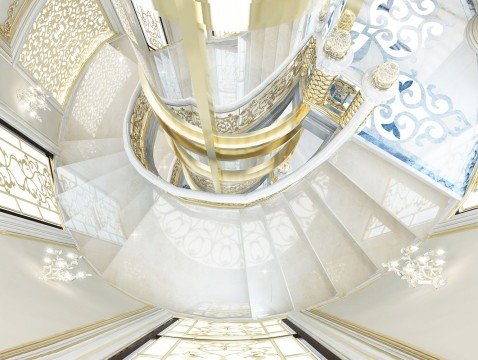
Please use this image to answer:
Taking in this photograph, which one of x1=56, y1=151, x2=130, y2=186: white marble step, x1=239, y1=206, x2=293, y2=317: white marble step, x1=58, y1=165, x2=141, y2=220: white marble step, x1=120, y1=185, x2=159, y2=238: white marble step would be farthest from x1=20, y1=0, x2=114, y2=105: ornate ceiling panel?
x1=239, y1=206, x2=293, y2=317: white marble step

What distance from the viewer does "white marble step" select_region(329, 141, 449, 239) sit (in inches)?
102

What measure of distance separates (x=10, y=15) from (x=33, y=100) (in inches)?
25.3

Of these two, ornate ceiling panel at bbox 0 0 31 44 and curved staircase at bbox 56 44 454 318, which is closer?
ornate ceiling panel at bbox 0 0 31 44

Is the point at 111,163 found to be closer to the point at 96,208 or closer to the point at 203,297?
the point at 96,208

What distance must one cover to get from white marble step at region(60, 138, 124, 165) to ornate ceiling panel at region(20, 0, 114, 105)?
0.42m

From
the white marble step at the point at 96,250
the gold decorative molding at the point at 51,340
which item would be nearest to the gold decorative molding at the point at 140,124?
the white marble step at the point at 96,250

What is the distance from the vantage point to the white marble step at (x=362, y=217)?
8.74ft

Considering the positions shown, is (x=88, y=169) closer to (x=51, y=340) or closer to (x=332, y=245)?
(x=51, y=340)

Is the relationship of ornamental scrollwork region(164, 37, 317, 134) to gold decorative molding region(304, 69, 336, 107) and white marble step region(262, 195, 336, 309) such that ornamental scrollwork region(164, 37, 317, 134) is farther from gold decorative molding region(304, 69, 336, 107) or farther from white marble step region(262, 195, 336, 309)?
white marble step region(262, 195, 336, 309)

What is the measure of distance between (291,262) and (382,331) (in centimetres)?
149

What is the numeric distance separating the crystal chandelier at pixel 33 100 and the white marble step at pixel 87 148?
38 cm

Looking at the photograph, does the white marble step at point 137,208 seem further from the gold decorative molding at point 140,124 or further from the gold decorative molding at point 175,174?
the gold decorative molding at point 175,174

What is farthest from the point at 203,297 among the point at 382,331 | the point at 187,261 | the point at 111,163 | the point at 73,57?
the point at 73,57

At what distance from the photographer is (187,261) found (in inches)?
123
